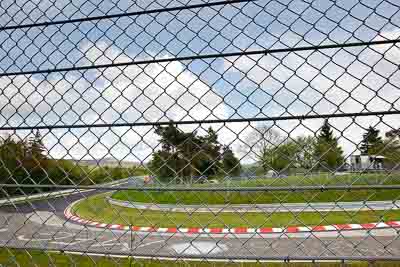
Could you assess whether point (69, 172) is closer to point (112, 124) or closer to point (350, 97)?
point (112, 124)

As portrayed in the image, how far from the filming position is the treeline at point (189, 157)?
51.1 inches

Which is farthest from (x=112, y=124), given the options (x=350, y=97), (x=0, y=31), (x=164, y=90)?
(x=350, y=97)

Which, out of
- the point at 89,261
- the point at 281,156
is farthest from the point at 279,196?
the point at 89,261

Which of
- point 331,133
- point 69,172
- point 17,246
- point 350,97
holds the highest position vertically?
point 350,97

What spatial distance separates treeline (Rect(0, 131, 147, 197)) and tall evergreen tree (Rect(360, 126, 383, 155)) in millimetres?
798

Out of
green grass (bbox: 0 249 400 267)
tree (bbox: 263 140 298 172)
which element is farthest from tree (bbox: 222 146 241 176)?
green grass (bbox: 0 249 400 267)

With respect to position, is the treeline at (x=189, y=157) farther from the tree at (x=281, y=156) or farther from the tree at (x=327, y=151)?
the tree at (x=327, y=151)

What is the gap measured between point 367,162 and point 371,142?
0.35 feet

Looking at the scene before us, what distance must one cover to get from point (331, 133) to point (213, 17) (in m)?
0.60

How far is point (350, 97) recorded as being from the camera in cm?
118

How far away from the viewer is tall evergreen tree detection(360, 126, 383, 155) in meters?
1.16

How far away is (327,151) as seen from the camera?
4.13 ft

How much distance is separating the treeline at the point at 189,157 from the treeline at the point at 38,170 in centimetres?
9

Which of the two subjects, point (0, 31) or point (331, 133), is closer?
point (331, 133)
